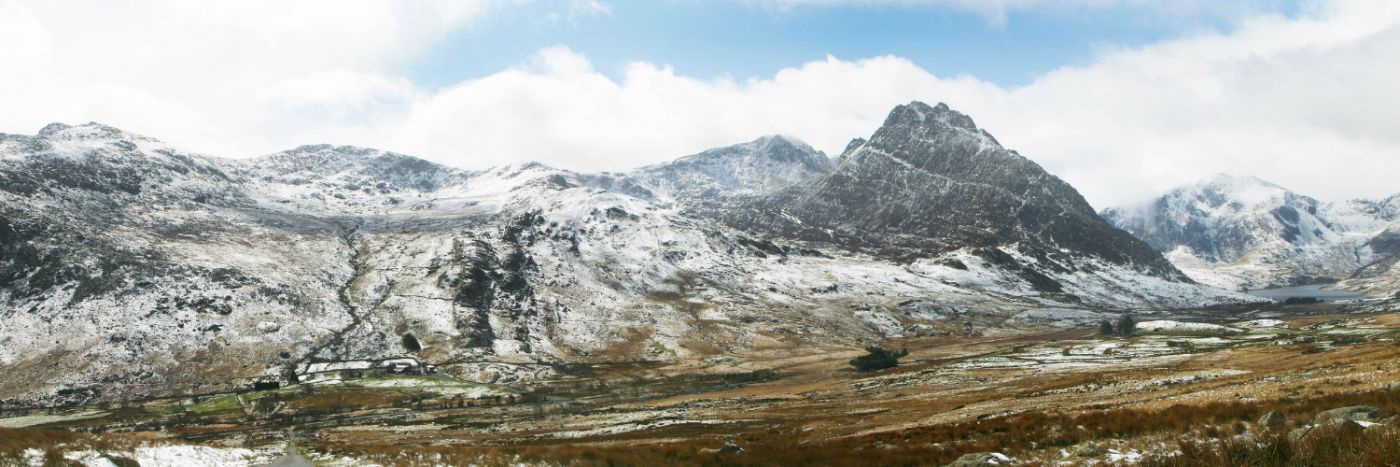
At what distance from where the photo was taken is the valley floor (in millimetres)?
25266

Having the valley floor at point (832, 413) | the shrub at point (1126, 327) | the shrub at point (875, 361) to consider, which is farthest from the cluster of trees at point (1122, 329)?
the shrub at point (875, 361)

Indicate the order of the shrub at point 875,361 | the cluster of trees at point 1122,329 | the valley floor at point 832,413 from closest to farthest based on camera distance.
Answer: the valley floor at point 832,413 < the shrub at point 875,361 < the cluster of trees at point 1122,329

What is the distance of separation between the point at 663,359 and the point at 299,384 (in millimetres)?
84928

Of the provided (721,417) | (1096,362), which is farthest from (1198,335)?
(721,417)

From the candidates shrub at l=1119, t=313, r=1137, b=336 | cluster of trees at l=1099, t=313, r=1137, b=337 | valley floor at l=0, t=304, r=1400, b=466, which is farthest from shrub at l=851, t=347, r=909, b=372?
shrub at l=1119, t=313, r=1137, b=336

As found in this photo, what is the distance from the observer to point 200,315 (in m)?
175

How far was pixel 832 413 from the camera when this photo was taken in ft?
228

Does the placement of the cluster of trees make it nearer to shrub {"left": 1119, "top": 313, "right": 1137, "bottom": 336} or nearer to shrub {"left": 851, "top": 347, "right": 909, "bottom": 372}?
shrub {"left": 1119, "top": 313, "right": 1137, "bottom": 336}

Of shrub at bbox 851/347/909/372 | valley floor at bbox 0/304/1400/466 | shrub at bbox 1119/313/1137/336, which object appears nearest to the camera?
valley floor at bbox 0/304/1400/466

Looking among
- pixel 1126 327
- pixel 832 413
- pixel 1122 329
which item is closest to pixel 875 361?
pixel 832 413

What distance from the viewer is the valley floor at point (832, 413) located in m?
25.3

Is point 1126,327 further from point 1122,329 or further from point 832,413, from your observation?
point 832,413

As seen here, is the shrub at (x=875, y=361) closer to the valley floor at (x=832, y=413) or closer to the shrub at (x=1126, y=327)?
the valley floor at (x=832, y=413)

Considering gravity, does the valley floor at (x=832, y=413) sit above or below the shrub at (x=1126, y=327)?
above
